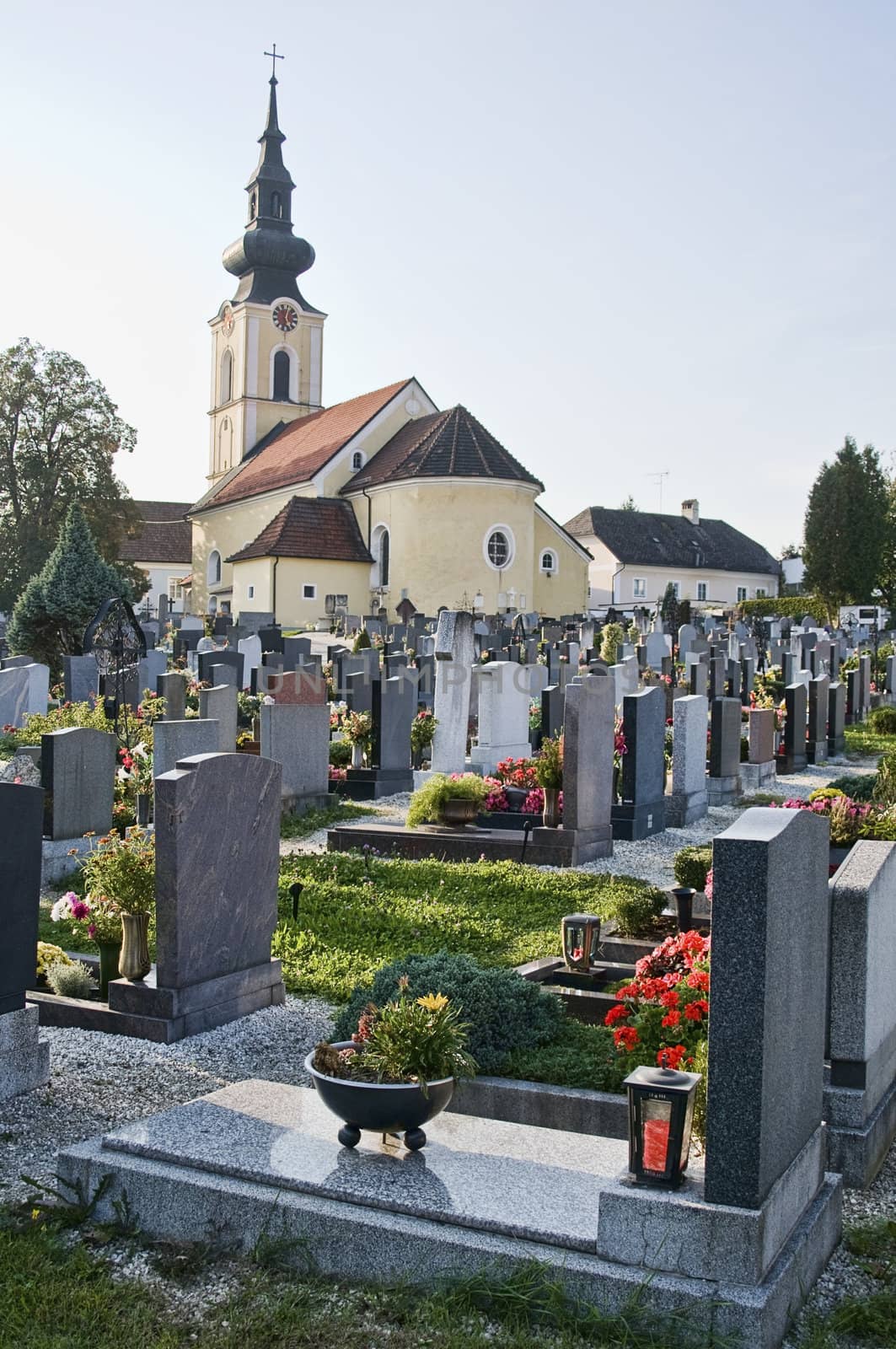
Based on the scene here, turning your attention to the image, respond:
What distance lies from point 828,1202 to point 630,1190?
2.79 feet

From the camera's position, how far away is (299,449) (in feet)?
177

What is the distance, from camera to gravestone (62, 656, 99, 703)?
18266 mm

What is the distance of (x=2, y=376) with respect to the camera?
47438mm

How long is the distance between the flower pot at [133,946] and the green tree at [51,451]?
42.6m

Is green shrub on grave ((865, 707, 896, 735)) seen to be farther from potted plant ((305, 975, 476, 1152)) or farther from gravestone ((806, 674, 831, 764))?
potted plant ((305, 975, 476, 1152))

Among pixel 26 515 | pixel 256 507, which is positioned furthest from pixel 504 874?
pixel 256 507

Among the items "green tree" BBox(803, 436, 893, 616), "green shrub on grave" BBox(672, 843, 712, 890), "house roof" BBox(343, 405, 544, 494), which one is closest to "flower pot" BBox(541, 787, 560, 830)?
"green shrub on grave" BBox(672, 843, 712, 890)

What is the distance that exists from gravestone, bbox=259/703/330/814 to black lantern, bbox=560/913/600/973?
6706 millimetres

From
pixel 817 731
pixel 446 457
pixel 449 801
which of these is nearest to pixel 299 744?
pixel 449 801

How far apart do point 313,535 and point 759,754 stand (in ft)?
112

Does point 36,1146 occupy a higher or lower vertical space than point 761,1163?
lower

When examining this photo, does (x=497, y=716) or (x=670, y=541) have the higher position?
(x=670, y=541)

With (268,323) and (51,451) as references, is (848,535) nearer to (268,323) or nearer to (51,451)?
(268,323)

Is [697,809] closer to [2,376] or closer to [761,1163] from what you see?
[761,1163]
